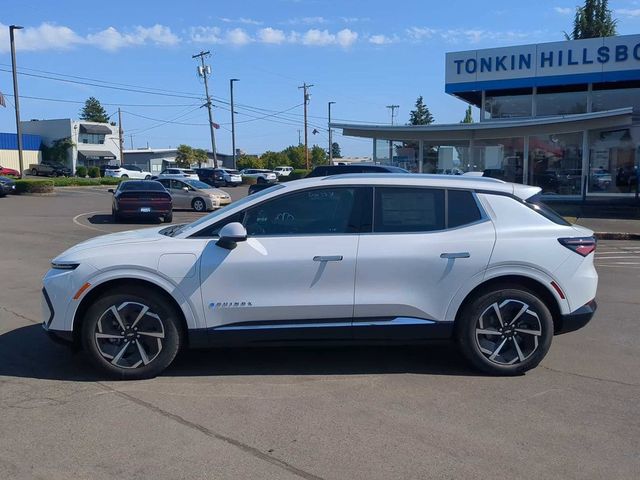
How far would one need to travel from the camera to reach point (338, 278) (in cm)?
529

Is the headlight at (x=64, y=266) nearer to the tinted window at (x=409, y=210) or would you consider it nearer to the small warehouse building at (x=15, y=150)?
the tinted window at (x=409, y=210)

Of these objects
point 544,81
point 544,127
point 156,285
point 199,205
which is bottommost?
point 199,205

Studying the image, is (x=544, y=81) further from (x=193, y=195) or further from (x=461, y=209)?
(x=461, y=209)

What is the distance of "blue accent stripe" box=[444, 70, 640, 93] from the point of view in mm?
25641

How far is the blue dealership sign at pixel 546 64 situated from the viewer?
83.6ft

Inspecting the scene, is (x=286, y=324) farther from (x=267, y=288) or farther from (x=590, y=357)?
(x=590, y=357)

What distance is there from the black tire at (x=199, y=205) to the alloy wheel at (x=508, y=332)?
854 inches

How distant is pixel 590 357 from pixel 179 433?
3.97 m

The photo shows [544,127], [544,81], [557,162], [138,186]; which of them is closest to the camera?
[138,186]

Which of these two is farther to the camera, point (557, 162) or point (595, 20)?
point (595, 20)

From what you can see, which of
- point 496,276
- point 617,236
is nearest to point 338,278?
point 496,276

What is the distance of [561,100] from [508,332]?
84.2 ft

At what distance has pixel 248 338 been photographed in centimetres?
532

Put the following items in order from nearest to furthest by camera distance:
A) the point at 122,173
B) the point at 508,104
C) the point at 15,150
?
the point at 508,104, the point at 122,173, the point at 15,150
